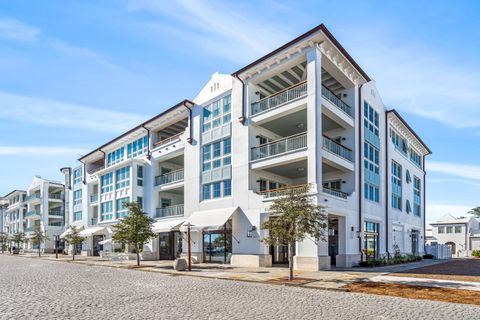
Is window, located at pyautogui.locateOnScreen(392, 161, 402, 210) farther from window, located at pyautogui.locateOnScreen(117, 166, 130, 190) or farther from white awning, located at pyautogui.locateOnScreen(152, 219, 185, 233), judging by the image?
window, located at pyautogui.locateOnScreen(117, 166, 130, 190)

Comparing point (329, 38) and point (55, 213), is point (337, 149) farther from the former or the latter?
point (55, 213)

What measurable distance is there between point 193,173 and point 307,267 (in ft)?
45.3

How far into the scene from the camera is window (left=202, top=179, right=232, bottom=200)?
29141mm

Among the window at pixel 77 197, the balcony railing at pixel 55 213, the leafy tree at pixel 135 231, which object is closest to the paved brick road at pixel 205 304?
the leafy tree at pixel 135 231

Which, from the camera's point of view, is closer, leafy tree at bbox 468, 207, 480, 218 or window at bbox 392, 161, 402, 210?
window at bbox 392, 161, 402, 210

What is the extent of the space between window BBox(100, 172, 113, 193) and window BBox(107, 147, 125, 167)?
83.4 inches

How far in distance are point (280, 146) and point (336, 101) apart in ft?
17.1

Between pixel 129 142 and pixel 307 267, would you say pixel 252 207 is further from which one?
pixel 129 142

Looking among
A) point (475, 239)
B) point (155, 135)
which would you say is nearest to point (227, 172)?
point (155, 135)

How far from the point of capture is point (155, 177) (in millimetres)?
38188

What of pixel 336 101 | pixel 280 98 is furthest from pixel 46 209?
pixel 336 101

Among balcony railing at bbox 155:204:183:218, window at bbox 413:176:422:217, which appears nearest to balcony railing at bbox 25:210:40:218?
balcony railing at bbox 155:204:183:218

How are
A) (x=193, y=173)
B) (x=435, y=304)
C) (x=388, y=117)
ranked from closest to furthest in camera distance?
1. (x=435, y=304)
2. (x=193, y=173)
3. (x=388, y=117)

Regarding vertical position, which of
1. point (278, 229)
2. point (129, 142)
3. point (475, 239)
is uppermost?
point (129, 142)
